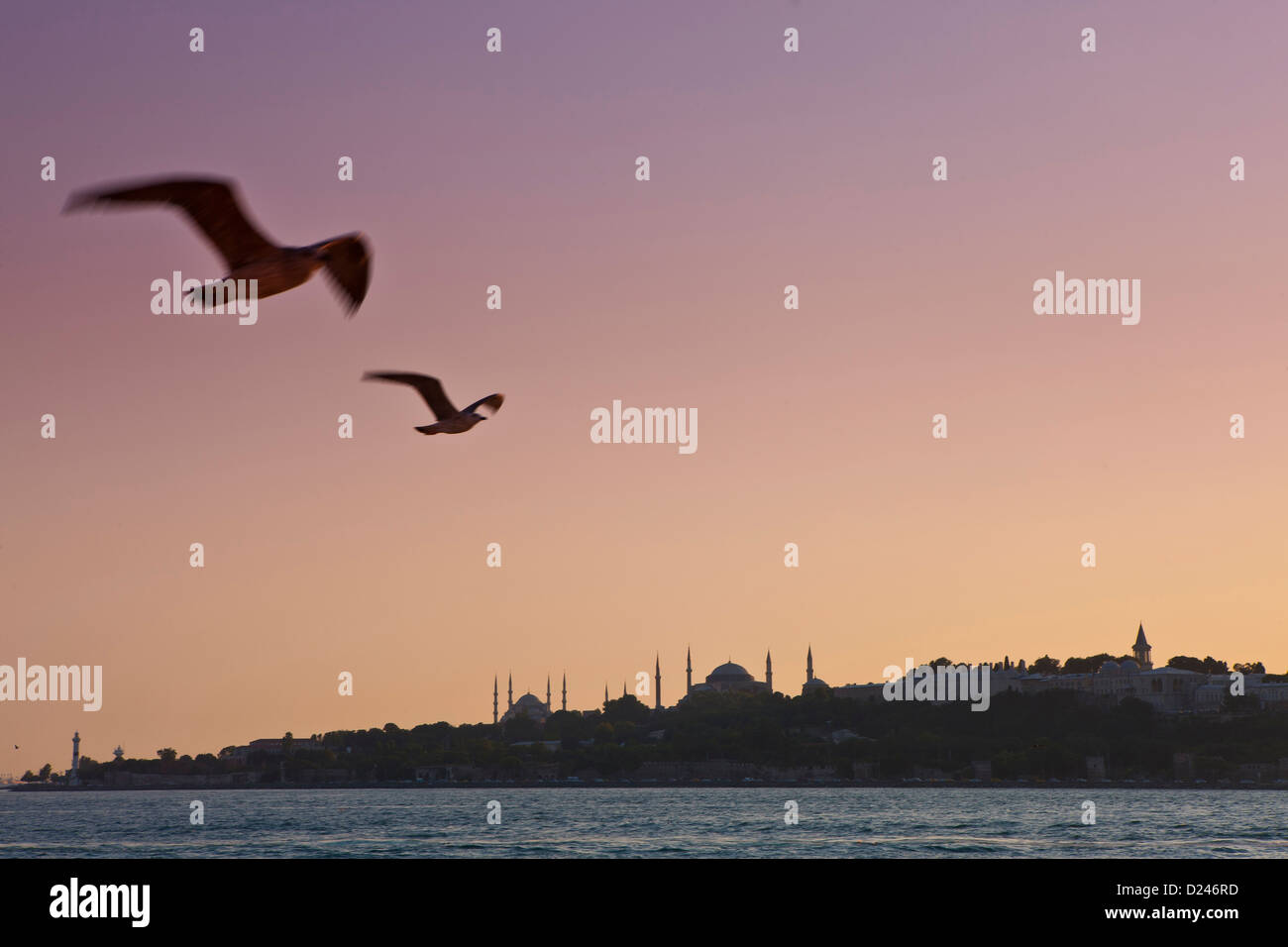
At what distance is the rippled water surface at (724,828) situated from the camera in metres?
51.7

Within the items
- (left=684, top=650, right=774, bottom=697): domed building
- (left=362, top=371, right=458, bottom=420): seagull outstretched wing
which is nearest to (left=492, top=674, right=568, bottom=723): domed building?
(left=684, top=650, right=774, bottom=697): domed building

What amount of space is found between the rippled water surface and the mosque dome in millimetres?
52593

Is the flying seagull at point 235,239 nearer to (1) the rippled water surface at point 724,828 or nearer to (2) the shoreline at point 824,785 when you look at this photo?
(1) the rippled water surface at point 724,828

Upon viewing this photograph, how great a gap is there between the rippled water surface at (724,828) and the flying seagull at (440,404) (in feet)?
122

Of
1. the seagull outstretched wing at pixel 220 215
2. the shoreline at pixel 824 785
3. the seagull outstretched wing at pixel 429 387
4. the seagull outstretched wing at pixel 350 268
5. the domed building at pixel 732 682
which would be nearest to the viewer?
the seagull outstretched wing at pixel 220 215

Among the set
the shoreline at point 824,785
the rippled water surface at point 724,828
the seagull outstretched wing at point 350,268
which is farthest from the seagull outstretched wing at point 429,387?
the shoreline at point 824,785

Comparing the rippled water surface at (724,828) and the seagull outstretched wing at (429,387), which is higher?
the seagull outstretched wing at (429,387)

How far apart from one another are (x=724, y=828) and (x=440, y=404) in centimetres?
5996

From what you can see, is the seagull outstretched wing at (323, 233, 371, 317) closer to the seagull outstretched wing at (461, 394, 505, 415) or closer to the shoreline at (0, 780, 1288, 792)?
the seagull outstretched wing at (461, 394, 505, 415)

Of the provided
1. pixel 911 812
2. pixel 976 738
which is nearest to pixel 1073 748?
pixel 976 738

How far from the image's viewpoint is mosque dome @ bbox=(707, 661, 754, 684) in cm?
16725
